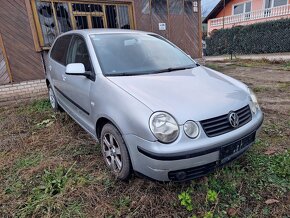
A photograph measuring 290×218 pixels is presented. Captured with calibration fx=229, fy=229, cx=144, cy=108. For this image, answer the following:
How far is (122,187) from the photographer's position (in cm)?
230

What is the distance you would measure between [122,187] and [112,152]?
36 cm

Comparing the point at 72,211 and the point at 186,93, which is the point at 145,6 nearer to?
the point at 186,93

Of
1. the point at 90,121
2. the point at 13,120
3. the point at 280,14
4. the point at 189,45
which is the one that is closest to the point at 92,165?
the point at 90,121

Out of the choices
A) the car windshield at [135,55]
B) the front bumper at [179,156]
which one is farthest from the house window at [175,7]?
Answer: the front bumper at [179,156]

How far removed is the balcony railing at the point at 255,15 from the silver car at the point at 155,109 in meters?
19.3

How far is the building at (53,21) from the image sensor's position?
538 centimetres

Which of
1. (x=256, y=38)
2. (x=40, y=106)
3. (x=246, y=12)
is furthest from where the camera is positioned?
(x=246, y=12)

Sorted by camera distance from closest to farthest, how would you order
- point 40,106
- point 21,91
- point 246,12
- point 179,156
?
1. point 179,156
2. point 40,106
3. point 21,91
4. point 246,12

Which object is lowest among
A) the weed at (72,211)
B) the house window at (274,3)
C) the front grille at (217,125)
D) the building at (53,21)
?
the weed at (72,211)

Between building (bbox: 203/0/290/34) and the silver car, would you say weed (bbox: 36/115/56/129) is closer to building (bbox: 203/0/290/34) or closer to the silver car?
the silver car

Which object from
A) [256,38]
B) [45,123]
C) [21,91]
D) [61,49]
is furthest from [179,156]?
[256,38]

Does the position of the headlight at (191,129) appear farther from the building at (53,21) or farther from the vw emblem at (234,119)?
the building at (53,21)

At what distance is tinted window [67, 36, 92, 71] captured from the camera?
9.04 ft

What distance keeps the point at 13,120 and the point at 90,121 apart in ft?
7.95
